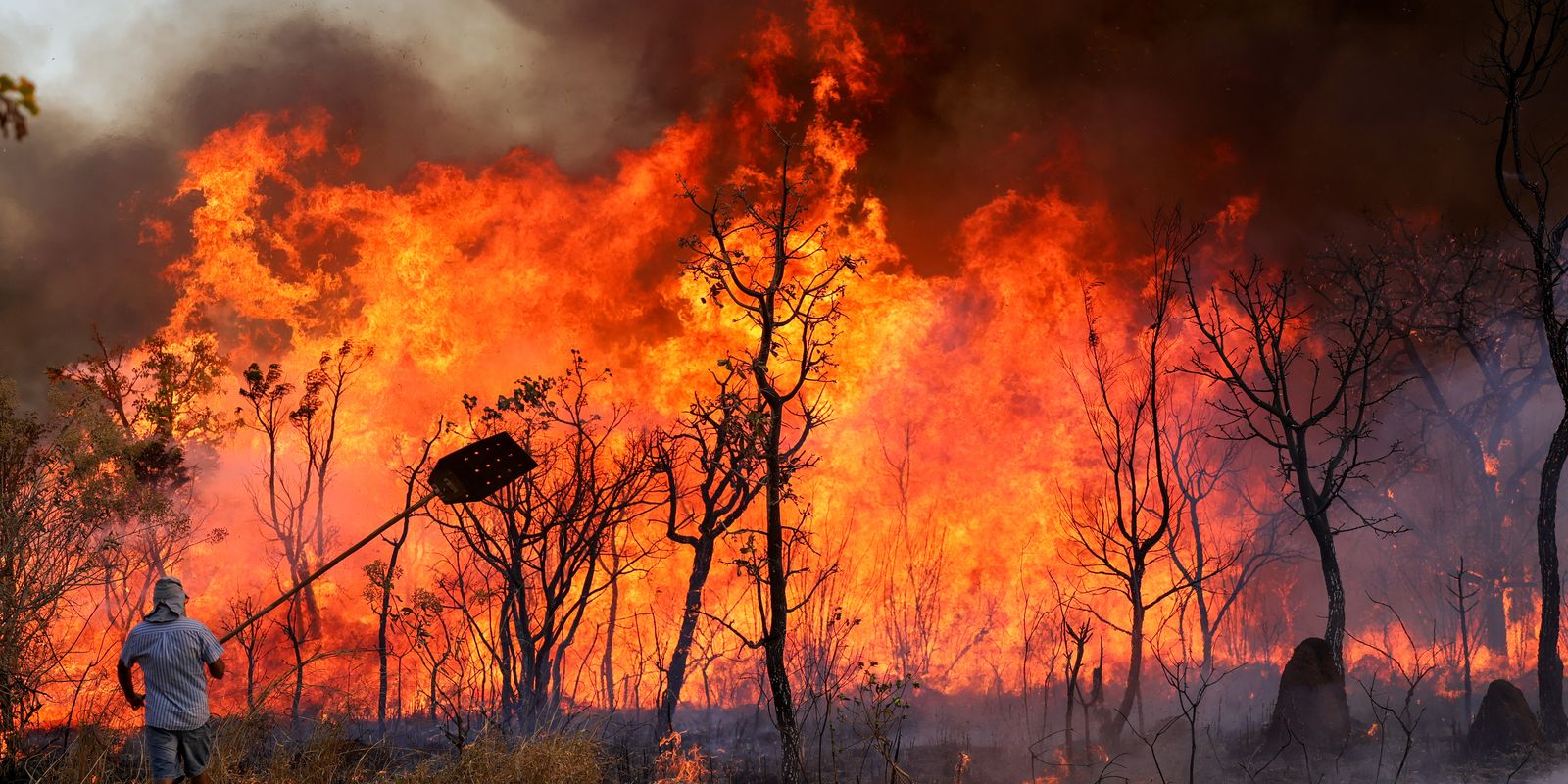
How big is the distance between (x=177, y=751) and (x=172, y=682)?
2.27ft

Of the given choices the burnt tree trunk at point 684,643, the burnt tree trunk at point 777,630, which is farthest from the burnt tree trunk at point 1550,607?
the burnt tree trunk at point 684,643

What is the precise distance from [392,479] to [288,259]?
953 centimetres

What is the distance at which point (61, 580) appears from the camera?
14289mm

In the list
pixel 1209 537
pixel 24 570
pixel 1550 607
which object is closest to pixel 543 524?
pixel 24 570

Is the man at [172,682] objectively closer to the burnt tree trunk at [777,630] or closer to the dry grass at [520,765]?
the dry grass at [520,765]

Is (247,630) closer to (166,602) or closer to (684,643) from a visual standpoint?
(684,643)

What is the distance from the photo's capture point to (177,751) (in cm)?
958

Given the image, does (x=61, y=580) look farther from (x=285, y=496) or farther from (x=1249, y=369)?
(x=1249, y=369)

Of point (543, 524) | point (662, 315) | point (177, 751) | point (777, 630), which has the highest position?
point (662, 315)

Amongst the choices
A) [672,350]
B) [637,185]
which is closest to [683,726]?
[672,350]

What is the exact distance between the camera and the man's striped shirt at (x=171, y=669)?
941cm

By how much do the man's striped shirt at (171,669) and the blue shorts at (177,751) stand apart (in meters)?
0.12

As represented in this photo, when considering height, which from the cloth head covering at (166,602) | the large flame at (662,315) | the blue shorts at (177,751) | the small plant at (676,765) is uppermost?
the large flame at (662,315)

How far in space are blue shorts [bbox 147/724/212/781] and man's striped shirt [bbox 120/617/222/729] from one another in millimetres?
121
